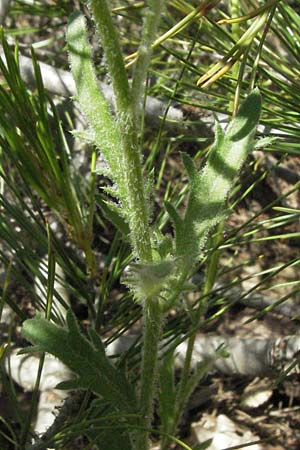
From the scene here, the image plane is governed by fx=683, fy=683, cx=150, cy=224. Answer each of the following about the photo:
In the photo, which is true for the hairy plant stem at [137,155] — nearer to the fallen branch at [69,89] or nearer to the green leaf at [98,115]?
the green leaf at [98,115]

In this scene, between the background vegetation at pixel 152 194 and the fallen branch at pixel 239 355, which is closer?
the background vegetation at pixel 152 194

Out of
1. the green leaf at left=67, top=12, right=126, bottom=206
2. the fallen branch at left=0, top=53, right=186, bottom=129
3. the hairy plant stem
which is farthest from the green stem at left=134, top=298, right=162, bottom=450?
the fallen branch at left=0, top=53, right=186, bottom=129

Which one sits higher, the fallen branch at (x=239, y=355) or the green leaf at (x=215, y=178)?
the green leaf at (x=215, y=178)

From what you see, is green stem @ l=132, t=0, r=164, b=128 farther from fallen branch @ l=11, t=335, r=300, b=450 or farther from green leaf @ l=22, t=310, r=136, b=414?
fallen branch @ l=11, t=335, r=300, b=450

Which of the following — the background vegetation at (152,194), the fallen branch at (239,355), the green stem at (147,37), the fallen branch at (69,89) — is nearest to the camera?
the green stem at (147,37)

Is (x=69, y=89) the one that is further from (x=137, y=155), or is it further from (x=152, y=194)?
(x=137, y=155)

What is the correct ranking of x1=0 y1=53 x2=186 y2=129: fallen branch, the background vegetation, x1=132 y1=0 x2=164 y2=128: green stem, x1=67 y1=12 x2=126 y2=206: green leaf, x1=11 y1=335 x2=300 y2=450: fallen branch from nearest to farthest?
x1=132 y1=0 x2=164 y2=128: green stem → x1=67 y1=12 x2=126 y2=206: green leaf → the background vegetation → x1=11 y1=335 x2=300 y2=450: fallen branch → x1=0 y1=53 x2=186 y2=129: fallen branch

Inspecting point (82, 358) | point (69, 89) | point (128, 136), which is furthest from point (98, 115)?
point (69, 89)

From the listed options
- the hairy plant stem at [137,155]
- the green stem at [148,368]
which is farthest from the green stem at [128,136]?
the green stem at [148,368]
